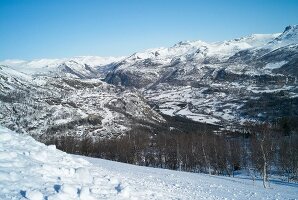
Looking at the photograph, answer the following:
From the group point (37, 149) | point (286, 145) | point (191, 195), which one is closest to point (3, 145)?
point (37, 149)

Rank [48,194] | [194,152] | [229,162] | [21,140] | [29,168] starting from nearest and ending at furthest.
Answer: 1. [48,194]
2. [29,168]
3. [21,140]
4. [229,162]
5. [194,152]

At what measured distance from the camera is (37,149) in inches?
1018

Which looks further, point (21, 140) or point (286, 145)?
point (286, 145)

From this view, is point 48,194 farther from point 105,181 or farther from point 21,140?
point 21,140

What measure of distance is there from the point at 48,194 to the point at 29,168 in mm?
4589

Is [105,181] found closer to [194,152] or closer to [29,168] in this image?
[29,168]

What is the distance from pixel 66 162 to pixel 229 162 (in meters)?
88.3

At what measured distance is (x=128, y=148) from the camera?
128 meters

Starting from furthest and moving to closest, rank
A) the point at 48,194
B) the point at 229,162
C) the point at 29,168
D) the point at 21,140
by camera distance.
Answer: the point at 229,162 → the point at 21,140 → the point at 29,168 → the point at 48,194

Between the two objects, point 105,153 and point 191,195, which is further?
point 105,153

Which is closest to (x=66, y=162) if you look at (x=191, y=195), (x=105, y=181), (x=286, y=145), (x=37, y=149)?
(x=37, y=149)

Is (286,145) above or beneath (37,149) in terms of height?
above

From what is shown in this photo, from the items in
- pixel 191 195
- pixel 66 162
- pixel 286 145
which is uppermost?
pixel 286 145

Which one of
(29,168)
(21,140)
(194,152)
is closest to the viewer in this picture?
(29,168)
